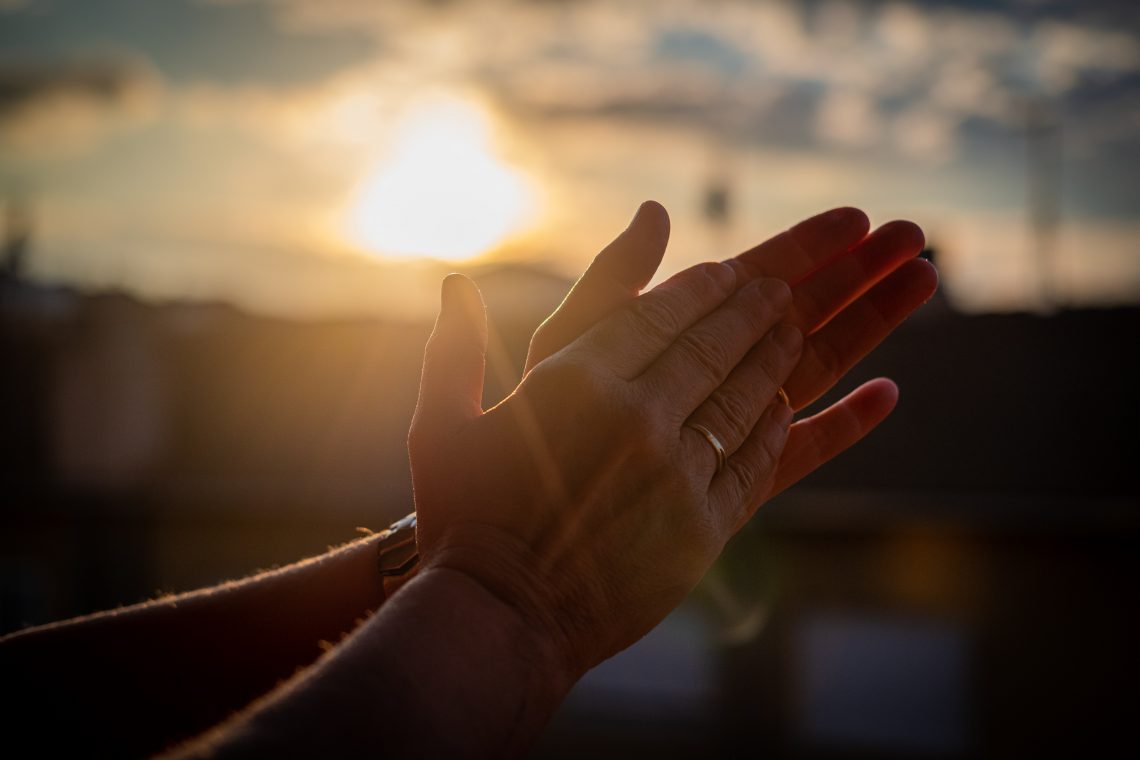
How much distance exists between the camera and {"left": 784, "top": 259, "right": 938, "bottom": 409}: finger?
1814mm

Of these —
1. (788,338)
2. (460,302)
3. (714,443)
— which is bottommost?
(714,443)

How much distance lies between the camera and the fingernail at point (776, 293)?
158 cm

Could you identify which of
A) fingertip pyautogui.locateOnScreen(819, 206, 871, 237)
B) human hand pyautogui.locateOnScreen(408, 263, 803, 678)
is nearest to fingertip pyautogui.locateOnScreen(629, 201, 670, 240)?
human hand pyautogui.locateOnScreen(408, 263, 803, 678)

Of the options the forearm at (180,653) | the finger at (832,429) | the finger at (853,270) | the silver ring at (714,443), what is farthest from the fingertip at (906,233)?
the forearm at (180,653)

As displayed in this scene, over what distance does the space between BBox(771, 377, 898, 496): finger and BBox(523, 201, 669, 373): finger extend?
0.47m

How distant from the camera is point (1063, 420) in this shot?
689 inches

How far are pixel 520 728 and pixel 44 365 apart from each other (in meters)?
22.8

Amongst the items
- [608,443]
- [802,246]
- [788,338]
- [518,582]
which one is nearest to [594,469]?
[608,443]

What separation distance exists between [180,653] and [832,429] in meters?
1.30

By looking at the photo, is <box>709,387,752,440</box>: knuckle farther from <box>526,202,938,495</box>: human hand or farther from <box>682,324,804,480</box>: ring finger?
<box>526,202,938,495</box>: human hand

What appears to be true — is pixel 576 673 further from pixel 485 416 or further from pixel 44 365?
pixel 44 365

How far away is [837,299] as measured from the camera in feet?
5.95

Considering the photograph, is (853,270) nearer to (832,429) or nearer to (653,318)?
(832,429)

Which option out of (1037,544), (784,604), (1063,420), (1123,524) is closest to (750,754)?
(784,604)
